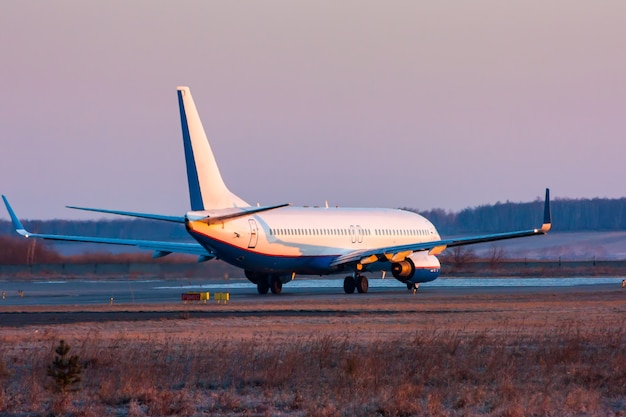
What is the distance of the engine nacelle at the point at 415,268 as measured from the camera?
48531 mm

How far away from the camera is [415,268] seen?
48.5m

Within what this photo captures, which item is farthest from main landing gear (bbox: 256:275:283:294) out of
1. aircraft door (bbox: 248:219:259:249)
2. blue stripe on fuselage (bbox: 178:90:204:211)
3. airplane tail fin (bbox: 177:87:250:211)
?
blue stripe on fuselage (bbox: 178:90:204:211)

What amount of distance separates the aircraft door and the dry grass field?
1258 cm

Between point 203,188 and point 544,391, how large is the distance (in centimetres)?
2844

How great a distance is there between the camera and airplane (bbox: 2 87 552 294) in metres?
43.3

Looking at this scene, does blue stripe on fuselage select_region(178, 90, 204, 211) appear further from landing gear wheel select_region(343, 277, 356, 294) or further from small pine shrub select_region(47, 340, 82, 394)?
small pine shrub select_region(47, 340, 82, 394)

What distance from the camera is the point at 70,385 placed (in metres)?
15.9

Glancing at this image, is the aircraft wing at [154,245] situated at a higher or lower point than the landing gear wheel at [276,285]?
higher

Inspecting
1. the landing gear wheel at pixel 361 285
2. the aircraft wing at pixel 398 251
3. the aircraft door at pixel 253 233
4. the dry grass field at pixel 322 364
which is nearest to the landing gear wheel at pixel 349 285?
the landing gear wheel at pixel 361 285

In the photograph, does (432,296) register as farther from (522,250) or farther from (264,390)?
(522,250)

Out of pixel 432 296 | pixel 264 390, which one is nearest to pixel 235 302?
pixel 432 296

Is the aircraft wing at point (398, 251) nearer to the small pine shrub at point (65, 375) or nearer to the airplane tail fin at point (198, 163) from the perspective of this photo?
the airplane tail fin at point (198, 163)

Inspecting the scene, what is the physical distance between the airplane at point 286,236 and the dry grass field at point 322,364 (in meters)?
11.2

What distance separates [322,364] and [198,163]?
81.4 ft
